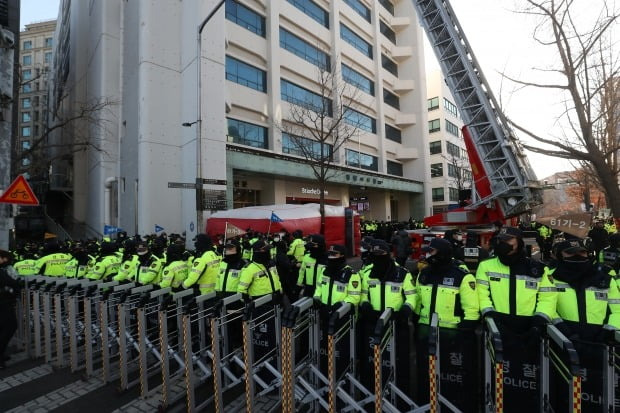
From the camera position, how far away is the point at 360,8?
3459cm

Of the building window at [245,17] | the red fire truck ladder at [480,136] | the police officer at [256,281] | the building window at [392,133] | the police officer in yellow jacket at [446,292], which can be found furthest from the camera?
the building window at [392,133]

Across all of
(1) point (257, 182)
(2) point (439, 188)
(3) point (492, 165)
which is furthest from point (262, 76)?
(2) point (439, 188)

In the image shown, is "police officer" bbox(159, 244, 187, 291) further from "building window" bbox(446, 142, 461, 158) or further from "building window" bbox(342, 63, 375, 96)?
"building window" bbox(446, 142, 461, 158)

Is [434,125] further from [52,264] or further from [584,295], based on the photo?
[584,295]

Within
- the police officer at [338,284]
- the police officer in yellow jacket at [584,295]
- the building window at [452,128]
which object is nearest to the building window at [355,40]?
the building window at [452,128]

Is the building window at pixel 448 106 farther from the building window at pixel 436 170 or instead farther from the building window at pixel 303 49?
the building window at pixel 303 49

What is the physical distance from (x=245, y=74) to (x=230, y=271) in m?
20.0

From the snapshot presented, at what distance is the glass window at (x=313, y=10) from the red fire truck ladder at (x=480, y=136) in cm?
1725

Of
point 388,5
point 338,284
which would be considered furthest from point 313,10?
point 338,284

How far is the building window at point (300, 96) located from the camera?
24.7 meters

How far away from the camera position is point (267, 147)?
77.5 ft

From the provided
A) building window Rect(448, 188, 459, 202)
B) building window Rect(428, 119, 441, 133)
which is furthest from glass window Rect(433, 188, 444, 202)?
building window Rect(428, 119, 441, 133)

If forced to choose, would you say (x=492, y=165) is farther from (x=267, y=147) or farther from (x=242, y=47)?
(x=242, y=47)

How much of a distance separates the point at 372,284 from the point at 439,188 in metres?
42.3
